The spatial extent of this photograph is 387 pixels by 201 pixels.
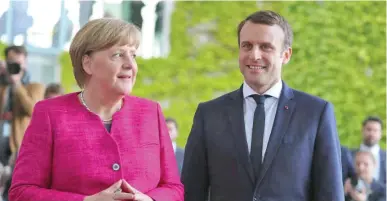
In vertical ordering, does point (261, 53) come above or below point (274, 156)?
above

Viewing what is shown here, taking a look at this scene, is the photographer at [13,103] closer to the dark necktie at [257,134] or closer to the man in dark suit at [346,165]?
the man in dark suit at [346,165]

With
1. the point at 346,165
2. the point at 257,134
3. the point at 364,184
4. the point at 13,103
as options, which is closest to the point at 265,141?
the point at 257,134

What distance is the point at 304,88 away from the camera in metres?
10.8

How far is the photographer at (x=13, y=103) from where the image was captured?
6430 mm

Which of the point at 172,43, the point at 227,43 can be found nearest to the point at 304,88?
the point at 227,43

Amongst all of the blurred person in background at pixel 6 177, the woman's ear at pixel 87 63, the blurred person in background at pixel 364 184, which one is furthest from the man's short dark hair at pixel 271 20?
the blurred person in background at pixel 6 177

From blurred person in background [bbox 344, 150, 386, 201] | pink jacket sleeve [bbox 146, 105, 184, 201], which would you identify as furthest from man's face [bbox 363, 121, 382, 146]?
pink jacket sleeve [bbox 146, 105, 184, 201]

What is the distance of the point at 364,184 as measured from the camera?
632 centimetres

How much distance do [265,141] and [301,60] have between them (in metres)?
7.67

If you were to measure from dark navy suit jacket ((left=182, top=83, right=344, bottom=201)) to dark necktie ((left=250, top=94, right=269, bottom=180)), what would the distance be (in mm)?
26

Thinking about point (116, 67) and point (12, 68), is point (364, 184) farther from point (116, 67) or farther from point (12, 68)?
point (116, 67)

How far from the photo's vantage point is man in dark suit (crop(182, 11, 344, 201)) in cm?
313

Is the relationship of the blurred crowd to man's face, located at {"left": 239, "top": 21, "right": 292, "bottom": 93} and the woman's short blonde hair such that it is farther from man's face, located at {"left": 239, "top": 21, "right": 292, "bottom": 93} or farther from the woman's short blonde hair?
the woman's short blonde hair

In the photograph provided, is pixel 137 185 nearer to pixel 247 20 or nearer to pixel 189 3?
pixel 247 20
